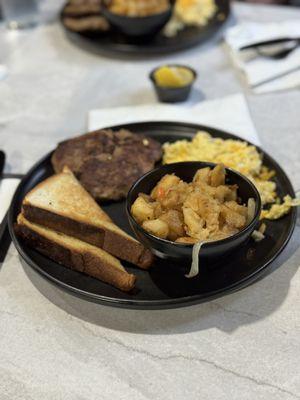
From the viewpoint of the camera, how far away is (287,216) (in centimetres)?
157

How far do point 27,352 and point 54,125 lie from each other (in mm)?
1257

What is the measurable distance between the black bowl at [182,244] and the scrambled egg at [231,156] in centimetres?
16

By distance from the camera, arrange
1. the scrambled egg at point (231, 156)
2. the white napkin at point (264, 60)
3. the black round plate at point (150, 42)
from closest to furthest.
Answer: the scrambled egg at point (231, 156) → the white napkin at point (264, 60) → the black round plate at point (150, 42)

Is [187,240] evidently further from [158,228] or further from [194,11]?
[194,11]

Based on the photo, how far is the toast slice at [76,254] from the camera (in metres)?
1.38

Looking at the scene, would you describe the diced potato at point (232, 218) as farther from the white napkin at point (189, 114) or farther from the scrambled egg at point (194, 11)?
the scrambled egg at point (194, 11)

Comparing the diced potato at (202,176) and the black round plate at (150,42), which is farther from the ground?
the diced potato at (202,176)

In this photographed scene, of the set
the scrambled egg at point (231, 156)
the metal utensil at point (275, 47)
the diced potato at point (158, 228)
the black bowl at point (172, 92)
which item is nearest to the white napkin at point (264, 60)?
the metal utensil at point (275, 47)

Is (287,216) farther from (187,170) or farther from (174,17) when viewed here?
(174,17)

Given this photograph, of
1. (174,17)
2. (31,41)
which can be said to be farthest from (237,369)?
(31,41)

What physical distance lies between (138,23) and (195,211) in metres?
1.55

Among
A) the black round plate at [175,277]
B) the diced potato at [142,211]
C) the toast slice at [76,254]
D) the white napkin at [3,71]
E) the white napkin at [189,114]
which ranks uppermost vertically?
the diced potato at [142,211]

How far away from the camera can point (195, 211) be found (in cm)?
137

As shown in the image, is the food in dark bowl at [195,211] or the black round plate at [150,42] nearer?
the food in dark bowl at [195,211]
